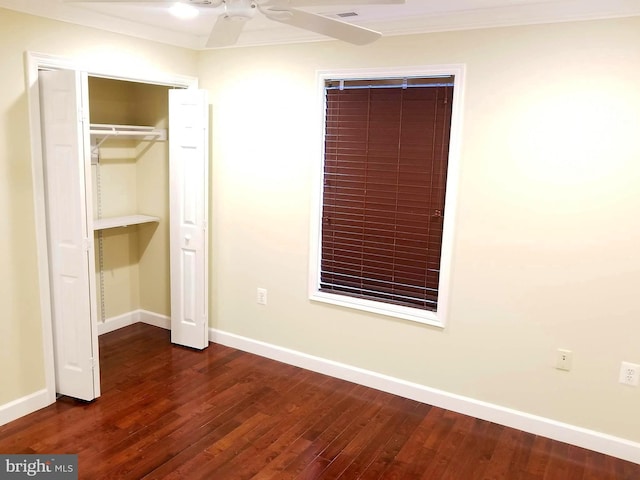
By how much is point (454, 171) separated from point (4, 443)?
9.95 feet

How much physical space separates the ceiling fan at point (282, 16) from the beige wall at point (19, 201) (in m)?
1.20

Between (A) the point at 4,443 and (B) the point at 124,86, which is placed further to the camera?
(B) the point at 124,86

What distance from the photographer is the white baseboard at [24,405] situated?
Answer: 3025 mm

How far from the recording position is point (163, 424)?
309 cm

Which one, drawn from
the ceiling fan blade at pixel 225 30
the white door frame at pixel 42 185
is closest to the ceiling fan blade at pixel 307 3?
the ceiling fan blade at pixel 225 30

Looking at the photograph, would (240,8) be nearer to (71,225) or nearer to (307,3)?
(307,3)

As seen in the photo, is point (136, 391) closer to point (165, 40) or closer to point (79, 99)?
point (79, 99)

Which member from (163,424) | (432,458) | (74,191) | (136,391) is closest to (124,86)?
(74,191)

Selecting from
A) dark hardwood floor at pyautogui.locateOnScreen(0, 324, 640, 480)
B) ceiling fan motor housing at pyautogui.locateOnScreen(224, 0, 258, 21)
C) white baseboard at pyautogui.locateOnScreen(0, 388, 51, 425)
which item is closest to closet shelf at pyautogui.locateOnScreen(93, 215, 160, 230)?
dark hardwood floor at pyautogui.locateOnScreen(0, 324, 640, 480)

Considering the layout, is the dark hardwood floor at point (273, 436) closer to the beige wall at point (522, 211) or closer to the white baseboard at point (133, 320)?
the beige wall at point (522, 211)

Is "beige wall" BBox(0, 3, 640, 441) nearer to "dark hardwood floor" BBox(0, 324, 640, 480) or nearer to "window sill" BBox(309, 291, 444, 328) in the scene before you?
"window sill" BBox(309, 291, 444, 328)

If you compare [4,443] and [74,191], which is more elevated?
[74,191]

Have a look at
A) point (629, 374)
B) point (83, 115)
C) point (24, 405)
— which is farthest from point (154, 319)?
point (629, 374)

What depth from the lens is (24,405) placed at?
10.2 feet
